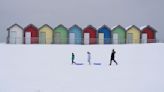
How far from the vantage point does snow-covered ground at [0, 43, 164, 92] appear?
31016mm

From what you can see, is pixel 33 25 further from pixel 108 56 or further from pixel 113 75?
pixel 113 75

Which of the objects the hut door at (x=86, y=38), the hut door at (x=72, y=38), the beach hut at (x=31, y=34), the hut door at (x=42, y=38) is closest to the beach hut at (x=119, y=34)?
the hut door at (x=86, y=38)

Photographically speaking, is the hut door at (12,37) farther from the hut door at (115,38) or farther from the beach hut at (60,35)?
the hut door at (115,38)

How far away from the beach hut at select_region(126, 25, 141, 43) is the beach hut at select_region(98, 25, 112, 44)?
1.99 metres

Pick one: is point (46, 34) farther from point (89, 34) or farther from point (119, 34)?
point (119, 34)

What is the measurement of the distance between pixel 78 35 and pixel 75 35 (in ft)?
0.99

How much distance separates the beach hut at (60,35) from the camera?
45.7m

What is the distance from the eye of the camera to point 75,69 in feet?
109

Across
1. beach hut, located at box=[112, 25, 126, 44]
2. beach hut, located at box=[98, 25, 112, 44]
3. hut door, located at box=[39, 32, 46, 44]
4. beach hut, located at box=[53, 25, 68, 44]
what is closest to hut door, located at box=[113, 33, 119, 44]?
beach hut, located at box=[112, 25, 126, 44]

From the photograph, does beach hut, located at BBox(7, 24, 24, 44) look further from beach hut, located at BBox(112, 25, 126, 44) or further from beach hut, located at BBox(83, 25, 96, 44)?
beach hut, located at BBox(112, 25, 126, 44)

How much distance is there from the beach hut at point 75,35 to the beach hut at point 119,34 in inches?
137

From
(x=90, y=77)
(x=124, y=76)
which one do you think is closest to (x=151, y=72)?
(x=124, y=76)

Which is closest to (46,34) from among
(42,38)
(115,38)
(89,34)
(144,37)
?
(42,38)

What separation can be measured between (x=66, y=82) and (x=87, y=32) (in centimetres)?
1544
